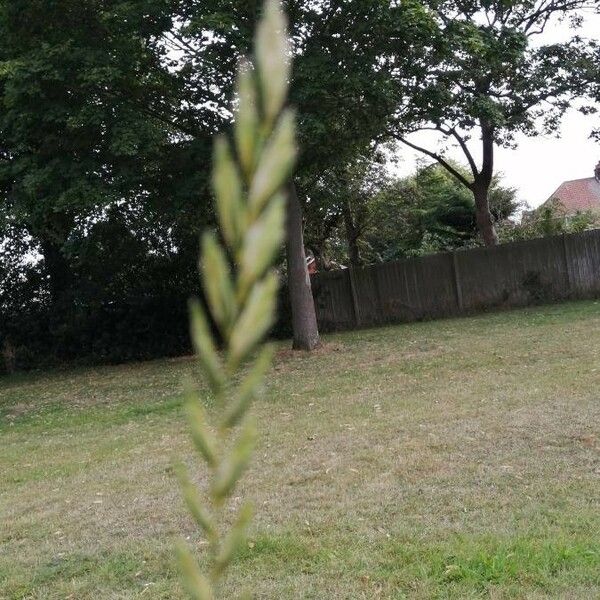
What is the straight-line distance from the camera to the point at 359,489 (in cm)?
559

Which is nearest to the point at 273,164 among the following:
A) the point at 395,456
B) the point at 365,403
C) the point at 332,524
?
the point at 332,524

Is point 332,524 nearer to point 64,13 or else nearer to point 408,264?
point 64,13

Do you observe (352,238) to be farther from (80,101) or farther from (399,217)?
(80,101)

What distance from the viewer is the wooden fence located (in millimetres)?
20531

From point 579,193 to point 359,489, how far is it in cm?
4611

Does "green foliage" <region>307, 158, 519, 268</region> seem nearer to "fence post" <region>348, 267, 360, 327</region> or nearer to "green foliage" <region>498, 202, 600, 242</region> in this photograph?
"green foliage" <region>498, 202, 600, 242</region>

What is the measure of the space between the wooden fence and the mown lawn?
9393 mm

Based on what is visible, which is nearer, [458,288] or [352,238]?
[458,288]

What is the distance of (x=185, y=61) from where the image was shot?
13.7 metres

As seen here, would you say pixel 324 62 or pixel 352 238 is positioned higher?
pixel 324 62

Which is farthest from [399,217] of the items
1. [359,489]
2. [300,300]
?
[359,489]

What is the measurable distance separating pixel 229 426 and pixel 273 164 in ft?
0.38

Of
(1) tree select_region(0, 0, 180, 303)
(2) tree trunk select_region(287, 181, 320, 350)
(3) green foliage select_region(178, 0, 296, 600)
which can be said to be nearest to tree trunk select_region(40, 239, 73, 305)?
(1) tree select_region(0, 0, 180, 303)

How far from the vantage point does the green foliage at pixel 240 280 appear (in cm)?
33
